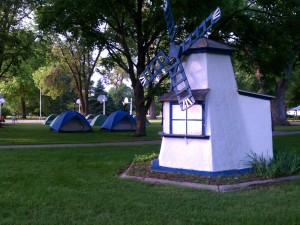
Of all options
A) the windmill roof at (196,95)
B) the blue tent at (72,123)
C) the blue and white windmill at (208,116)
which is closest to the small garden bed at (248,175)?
the blue and white windmill at (208,116)

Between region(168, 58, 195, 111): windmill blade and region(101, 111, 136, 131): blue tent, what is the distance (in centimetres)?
1869

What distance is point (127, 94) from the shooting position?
92250 mm

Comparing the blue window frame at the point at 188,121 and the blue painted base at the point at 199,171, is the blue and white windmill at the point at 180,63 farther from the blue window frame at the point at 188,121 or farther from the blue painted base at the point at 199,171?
the blue painted base at the point at 199,171

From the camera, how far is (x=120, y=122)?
97.3 feet

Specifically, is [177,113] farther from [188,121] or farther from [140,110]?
[140,110]

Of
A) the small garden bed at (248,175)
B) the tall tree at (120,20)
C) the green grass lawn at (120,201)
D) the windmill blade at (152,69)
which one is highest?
the tall tree at (120,20)

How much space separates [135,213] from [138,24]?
54.9 ft

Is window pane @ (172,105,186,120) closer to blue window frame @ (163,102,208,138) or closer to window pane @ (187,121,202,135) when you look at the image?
blue window frame @ (163,102,208,138)

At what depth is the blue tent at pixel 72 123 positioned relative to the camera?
1093 inches

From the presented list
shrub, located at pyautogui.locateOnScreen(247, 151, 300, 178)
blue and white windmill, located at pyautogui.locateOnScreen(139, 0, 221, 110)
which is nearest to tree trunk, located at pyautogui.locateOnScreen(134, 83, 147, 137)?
blue and white windmill, located at pyautogui.locateOnScreen(139, 0, 221, 110)

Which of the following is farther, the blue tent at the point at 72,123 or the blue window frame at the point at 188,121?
the blue tent at the point at 72,123

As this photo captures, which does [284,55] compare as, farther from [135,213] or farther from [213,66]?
[135,213]

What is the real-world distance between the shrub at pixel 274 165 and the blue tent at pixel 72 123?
1892 centimetres

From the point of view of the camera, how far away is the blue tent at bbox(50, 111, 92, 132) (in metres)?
27.8
